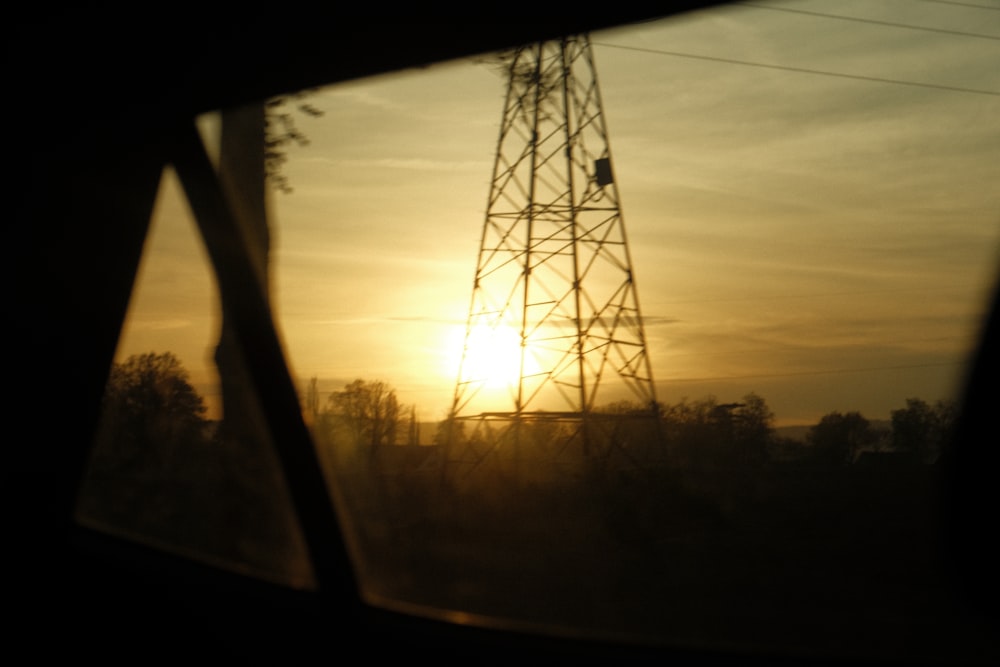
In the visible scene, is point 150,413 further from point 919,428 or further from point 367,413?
point 919,428

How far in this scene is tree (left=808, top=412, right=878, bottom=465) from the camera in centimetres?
707

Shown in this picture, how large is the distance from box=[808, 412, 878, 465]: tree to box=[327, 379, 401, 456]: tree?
354 centimetres

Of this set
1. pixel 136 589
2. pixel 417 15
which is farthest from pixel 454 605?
pixel 417 15

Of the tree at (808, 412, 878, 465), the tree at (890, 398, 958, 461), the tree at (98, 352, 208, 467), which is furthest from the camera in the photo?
the tree at (808, 412, 878, 465)

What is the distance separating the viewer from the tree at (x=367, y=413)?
712 centimetres

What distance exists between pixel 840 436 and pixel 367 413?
4047 mm

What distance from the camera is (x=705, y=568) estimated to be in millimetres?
5309

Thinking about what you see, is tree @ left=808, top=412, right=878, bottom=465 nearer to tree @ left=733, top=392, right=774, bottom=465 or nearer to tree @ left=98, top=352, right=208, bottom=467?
tree @ left=733, top=392, right=774, bottom=465

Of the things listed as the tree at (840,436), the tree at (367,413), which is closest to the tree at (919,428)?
the tree at (840,436)

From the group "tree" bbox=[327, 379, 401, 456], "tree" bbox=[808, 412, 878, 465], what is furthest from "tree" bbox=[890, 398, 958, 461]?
"tree" bbox=[327, 379, 401, 456]

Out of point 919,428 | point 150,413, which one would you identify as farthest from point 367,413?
point 919,428

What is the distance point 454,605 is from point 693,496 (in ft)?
11.3

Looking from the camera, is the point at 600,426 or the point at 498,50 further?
the point at 600,426

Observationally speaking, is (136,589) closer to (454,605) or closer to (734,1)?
(454,605)
